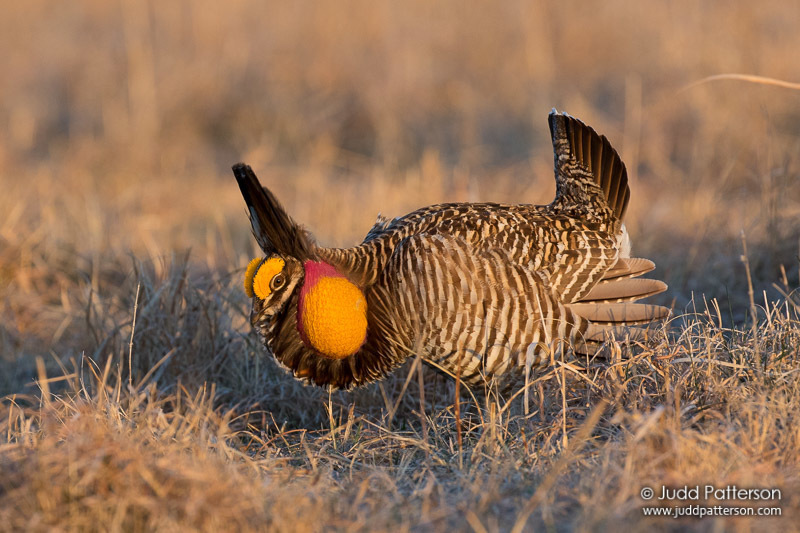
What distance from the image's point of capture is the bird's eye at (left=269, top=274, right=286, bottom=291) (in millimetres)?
3512

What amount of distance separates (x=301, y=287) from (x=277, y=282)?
10cm

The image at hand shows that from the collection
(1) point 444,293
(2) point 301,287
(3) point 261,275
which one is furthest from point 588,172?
(3) point 261,275

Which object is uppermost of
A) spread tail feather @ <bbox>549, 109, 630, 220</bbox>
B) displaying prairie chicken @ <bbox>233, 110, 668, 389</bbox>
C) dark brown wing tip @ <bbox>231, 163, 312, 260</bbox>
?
spread tail feather @ <bbox>549, 109, 630, 220</bbox>

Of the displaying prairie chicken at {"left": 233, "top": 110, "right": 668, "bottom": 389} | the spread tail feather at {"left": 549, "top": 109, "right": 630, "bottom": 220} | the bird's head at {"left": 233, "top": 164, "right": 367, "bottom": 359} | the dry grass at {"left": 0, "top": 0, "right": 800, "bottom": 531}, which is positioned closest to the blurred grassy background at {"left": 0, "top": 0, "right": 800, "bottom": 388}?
the dry grass at {"left": 0, "top": 0, "right": 800, "bottom": 531}

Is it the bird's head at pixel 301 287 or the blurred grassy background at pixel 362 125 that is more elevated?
the blurred grassy background at pixel 362 125

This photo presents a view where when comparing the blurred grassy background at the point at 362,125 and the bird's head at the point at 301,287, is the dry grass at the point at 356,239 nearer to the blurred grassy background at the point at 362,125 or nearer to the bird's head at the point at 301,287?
the blurred grassy background at the point at 362,125

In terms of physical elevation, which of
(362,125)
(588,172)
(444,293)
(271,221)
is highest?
(362,125)

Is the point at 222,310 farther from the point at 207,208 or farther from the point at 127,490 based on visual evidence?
the point at 207,208

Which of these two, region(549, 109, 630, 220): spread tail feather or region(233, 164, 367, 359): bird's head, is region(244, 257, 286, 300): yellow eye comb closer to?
region(233, 164, 367, 359): bird's head

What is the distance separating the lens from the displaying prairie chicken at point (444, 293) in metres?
3.37

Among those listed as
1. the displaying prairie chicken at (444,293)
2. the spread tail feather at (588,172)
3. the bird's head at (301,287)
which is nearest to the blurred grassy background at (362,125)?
the spread tail feather at (588,172)

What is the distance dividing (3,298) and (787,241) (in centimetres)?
426

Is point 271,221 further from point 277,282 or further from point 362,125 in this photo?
point 362,125

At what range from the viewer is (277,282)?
354 centimetres
